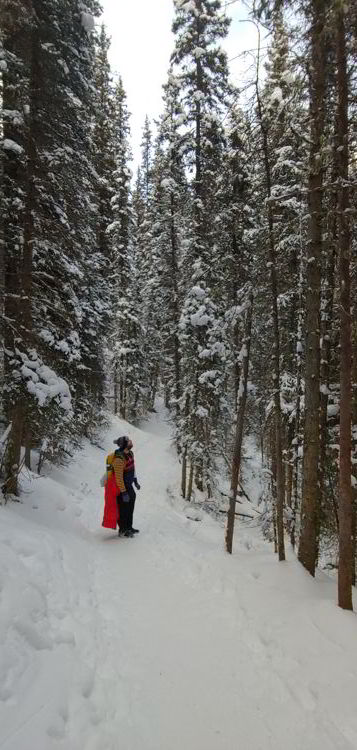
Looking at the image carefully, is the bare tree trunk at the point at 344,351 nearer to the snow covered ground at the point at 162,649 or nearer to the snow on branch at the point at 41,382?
the snow covered ground at the point at 162,649

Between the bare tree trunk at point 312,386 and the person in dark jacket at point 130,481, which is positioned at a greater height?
the bare tree trunk at point 312,386

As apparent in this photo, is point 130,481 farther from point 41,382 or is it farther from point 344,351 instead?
point 344,351

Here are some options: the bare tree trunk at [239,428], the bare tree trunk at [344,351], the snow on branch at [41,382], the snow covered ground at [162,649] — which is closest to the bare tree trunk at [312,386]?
the snow covered ground at [162,649]

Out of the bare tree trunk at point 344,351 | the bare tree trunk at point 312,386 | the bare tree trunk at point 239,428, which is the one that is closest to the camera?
the bare tree trunk at point 344,351

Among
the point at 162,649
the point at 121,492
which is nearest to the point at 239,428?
the point at 121,492

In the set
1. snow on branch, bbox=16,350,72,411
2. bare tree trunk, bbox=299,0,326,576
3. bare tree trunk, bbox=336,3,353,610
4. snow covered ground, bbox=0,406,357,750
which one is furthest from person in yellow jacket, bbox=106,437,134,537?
bare tree trunk, bbox=336,3,353,610

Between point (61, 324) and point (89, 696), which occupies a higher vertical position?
point (61, 324)

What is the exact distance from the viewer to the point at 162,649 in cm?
513

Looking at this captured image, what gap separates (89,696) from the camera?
402cm

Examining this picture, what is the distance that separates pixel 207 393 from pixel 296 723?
12513 mm

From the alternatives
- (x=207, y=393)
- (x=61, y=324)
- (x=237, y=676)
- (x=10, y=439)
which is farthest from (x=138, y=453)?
(x=237, y=676)

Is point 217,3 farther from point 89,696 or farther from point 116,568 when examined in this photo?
point 89,696

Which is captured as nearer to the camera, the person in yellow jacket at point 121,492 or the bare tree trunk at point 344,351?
the bare tree trunk at point 344,351

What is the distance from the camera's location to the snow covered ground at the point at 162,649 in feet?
12.3
